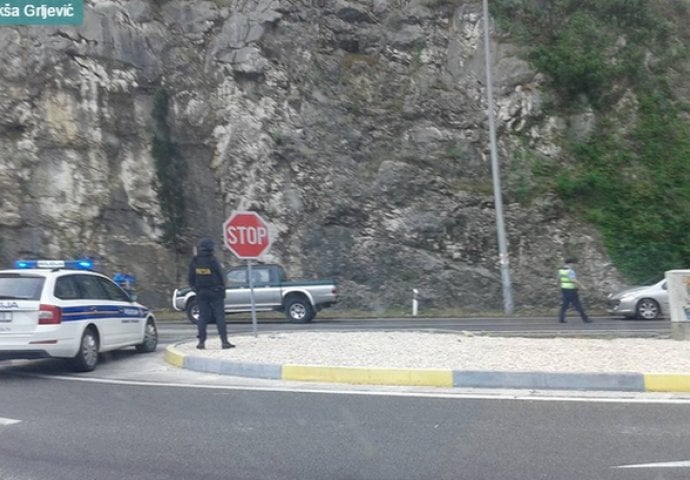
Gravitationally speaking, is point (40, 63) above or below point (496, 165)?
above

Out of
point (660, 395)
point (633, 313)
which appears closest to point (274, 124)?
point (633, 313)

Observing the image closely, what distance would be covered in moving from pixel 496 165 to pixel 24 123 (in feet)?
52.0

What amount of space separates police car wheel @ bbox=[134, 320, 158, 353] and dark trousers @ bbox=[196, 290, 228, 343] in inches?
62.9

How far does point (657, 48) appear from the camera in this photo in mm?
32906

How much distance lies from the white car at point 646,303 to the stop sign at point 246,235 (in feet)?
42.6

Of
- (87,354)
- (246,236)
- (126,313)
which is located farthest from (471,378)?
(126,313)

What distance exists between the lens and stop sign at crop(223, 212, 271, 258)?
14.4 meters

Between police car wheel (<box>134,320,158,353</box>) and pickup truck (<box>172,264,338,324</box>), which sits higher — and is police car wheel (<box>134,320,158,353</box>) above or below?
below

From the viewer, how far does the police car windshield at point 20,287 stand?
12320 mm

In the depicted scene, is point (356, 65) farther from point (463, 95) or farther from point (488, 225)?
point (488, 225)

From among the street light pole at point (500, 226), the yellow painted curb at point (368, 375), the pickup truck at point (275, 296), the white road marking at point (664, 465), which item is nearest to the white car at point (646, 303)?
the street light pole at point (500, 226)

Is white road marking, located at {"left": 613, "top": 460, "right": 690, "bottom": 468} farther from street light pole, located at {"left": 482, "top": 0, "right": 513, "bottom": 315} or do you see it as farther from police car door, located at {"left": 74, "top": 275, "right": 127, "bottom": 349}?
street light pole, located at {"left": 482, "top": 0, "right": 513, "bottom": 315}

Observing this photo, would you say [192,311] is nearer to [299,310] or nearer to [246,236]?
[299,310]

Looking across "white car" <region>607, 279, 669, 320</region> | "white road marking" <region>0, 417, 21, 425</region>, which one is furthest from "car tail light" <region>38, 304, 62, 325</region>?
"white car" <region>607, 279, 669, 320</region>
